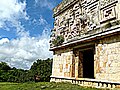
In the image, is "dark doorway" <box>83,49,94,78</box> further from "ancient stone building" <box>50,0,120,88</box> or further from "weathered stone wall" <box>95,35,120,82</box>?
"weathered stone wall" <box>95,35,120,82</box>

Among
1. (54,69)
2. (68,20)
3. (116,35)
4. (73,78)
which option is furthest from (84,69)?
(116,35)

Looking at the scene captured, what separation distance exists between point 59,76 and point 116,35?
469cm

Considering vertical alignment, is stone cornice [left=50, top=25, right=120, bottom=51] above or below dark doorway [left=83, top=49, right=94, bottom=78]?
above

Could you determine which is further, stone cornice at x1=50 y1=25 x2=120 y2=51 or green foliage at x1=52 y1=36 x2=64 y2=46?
green foliage at x1=52 y1=36 x2=64 y2=46

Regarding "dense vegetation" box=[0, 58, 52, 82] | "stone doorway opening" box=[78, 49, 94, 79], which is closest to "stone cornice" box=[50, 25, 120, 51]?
"stone doorway opening" box=[78, 49, 94, 79]

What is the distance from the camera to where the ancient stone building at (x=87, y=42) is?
7.49 meters

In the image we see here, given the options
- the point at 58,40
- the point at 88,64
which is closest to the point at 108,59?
the point at 88,64

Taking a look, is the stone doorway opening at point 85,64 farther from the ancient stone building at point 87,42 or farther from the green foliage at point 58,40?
the green foliage at point 58,40

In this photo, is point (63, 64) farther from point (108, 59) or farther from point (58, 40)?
point (108, 59)

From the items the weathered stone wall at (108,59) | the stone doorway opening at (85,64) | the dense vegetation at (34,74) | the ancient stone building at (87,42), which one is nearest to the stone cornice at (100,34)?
the ancient stone building at (87,42)

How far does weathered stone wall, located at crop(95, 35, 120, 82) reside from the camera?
723 cm

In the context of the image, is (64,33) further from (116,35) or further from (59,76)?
(116,35)

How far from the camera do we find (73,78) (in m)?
9.44

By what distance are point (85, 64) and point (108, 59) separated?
10.4ft
